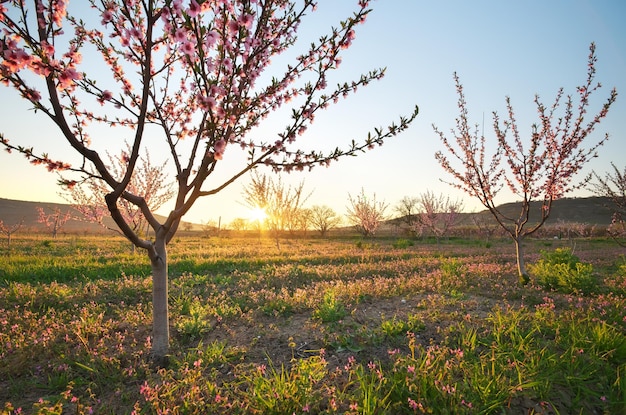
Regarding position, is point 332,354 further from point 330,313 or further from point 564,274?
point 564,274

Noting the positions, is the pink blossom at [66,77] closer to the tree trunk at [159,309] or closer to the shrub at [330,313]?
the tree trunk at [159,309]

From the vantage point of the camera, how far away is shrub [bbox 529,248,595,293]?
7.26m

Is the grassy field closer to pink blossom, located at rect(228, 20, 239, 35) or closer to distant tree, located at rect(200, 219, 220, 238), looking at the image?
pink blossom, located at rect(228, 20, 239, 35)

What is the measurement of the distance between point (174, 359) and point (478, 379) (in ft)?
11.7

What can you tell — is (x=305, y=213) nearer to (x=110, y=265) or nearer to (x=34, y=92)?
(x=110, y=265)

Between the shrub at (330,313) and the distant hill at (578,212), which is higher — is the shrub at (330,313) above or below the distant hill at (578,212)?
below

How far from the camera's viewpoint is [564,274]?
7.54m

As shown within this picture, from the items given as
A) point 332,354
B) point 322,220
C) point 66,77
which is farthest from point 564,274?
point 322,220

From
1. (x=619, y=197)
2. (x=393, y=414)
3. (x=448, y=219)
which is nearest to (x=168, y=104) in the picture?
(x=393, y=414)

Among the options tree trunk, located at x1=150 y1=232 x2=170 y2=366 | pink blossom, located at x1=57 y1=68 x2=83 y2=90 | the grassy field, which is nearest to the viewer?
pink blossom, located at x1=57 y1=68 x2=83 y2=90

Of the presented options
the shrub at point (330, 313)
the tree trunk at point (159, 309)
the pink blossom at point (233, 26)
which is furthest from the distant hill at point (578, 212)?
the pink blossom at point (233, 26)

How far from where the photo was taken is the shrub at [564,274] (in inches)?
286

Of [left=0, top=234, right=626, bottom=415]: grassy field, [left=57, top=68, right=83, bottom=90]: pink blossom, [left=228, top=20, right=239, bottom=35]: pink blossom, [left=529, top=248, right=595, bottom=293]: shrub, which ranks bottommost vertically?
[left=0, top=234, right=626, bottom=415]: grassy field

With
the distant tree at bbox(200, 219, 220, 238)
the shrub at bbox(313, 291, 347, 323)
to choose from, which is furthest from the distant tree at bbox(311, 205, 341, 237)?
the shrub at bbox(313, 291, 347, 323)
